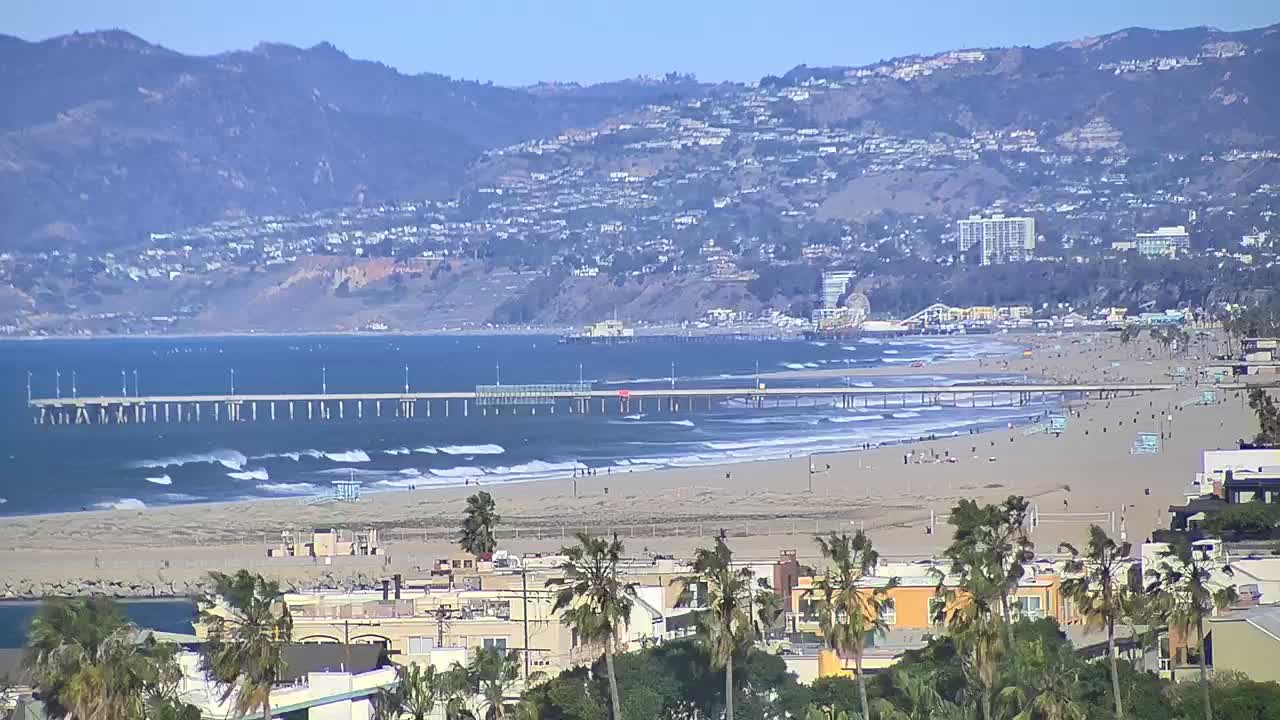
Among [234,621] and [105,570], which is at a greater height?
[234,621]

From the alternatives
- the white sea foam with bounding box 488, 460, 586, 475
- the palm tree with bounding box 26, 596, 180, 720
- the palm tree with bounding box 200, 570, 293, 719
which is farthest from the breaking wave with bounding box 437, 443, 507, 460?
the palm tree with bounding box 26, 596, 180, 720

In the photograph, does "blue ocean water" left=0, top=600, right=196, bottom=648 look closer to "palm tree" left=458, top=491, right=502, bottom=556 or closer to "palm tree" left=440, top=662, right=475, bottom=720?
"palm tree" left=458, top=491, right=502, bottom=556

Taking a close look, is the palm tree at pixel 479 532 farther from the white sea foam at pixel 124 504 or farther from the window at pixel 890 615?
the white sea foam at pixel 124 504

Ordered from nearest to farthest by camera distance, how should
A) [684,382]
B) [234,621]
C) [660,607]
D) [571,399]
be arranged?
1. [234,621]
2. [660,607]
3. [571,399]
4. [684,382]

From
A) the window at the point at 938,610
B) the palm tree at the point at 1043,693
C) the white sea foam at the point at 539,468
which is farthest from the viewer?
the white sea foam at the point at 539,468

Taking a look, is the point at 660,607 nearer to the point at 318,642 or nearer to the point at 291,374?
the point at 318,642

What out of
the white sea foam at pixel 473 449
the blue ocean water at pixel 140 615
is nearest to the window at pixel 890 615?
the blue ocean water at pixel 140 615

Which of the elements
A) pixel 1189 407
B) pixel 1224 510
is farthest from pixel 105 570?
pixel 1189 407
